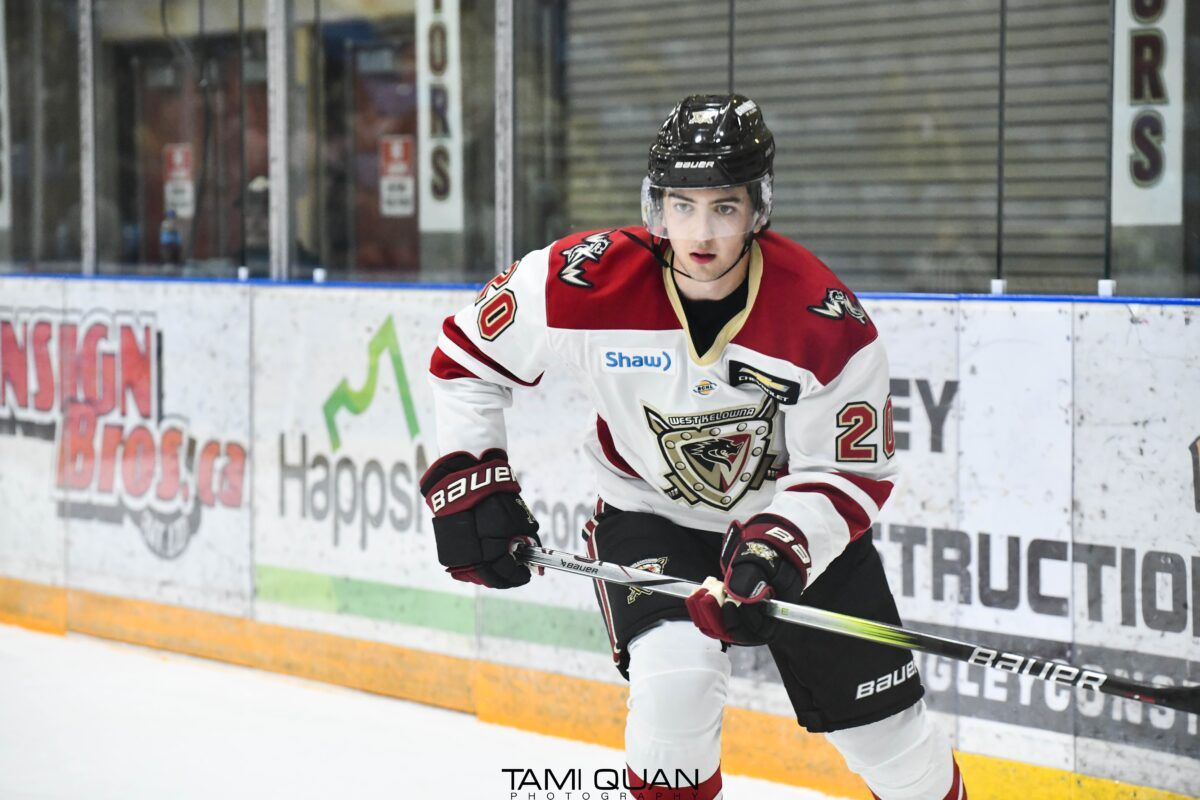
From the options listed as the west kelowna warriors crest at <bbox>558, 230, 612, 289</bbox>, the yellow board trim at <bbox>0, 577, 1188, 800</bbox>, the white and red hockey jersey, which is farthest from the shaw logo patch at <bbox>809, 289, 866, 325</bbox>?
the yellow board trim at <bbox>0, 577, 1188, 800</bbox>

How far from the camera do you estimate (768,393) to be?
243 centimetres

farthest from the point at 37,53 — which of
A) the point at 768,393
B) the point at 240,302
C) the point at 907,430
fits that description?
the point at 768,393

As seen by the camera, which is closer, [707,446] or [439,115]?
[707,446]

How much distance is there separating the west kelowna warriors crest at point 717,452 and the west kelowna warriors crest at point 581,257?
0.80ft

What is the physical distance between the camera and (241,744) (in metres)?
4.02

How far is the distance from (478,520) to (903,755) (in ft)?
2.60

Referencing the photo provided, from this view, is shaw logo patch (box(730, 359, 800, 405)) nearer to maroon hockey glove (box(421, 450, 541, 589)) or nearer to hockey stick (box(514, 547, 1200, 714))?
hockey stick (box(514, 547, 1200, 714))

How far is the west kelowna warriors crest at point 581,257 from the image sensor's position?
2518 millimetres

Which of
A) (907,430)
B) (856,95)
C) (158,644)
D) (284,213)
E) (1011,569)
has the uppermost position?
(856,95)

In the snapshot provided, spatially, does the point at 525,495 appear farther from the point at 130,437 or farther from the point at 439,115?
the point at 130,437

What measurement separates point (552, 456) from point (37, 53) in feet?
11.0

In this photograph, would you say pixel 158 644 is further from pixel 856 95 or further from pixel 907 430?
pixel 856 95

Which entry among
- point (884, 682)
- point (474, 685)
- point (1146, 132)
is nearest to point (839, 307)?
point (884, 682)

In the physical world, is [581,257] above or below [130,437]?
above
